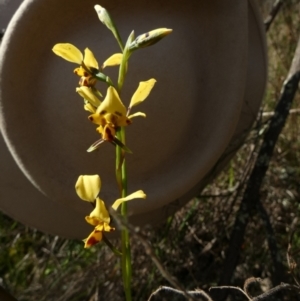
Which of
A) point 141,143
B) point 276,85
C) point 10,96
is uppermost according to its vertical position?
point 10,96

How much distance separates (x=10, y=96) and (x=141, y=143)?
20 cm

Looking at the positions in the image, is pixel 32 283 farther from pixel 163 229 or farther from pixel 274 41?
pixel 274 41

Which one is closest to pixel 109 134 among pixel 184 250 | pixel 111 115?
pixel 111 115

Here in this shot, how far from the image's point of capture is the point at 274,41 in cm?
188

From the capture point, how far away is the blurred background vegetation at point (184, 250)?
1358 mm

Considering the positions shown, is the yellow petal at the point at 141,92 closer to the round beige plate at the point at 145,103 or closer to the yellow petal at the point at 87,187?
the yellow petal at the point at 87,187

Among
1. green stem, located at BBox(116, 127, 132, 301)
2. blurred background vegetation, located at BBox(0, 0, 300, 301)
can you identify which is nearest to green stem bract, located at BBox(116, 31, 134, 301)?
green stem, located at BBox(116, 127, 132, 301)

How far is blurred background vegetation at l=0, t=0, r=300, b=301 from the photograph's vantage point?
4.46ft

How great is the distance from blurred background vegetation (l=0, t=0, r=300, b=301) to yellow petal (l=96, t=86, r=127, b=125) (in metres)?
0.82

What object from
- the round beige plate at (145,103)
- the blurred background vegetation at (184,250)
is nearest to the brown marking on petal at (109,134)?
the round beige plate at (145,103)

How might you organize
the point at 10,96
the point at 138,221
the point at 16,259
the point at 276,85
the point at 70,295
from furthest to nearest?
1. the point at 276,85
2. the point at 16,259
3. the point at 70,295
4. the point at 138,221
5. the point at 10,96

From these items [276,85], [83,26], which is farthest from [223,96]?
[276,85]

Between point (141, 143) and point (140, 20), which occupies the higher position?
point (140, 20)

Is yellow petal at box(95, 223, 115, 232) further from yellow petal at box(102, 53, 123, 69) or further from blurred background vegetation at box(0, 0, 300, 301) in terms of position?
blurred background vegetation at box(0, 0, 300, 301)
